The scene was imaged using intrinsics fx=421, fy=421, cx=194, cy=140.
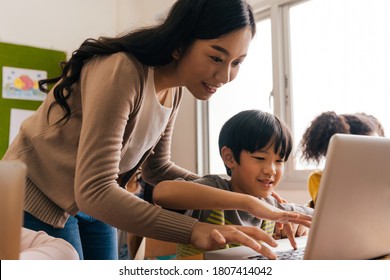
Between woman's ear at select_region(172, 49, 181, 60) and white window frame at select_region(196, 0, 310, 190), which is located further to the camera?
white window frame at select_region(196, 0, 310, 190)

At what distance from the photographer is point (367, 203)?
0.65m

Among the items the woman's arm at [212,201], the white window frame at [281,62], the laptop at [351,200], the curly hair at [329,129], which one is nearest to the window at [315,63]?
the white window frame at [281,62]

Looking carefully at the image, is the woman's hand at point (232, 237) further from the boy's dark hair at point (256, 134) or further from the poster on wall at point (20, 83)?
the poster on wall at point (20, 83)

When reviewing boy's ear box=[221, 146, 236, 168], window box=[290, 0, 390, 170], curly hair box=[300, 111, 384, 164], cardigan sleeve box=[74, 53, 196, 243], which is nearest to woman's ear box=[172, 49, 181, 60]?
cardigan sleeve box=[74, 53, 196, 243]

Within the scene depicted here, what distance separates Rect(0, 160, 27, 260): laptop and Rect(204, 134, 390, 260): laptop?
16.0 inches

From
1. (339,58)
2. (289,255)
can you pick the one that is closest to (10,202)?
(289,255)

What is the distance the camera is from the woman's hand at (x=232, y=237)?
0.65 meters

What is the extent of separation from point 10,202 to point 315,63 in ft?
8.07

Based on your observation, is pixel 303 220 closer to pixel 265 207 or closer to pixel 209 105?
pixel 265 207

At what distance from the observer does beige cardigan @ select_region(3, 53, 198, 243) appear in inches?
30.5

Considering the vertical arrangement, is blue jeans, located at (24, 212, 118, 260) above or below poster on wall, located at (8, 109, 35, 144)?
below

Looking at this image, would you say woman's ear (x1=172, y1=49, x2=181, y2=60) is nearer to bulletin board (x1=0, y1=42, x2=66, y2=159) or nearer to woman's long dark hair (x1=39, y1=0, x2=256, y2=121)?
woman's long dark hair (x1=39, y1=0, x2=256, y2=121)

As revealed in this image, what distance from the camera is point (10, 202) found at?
0.33 metres
